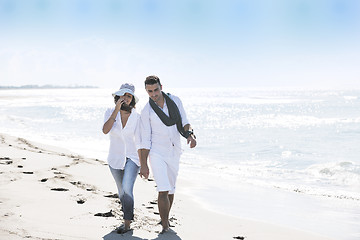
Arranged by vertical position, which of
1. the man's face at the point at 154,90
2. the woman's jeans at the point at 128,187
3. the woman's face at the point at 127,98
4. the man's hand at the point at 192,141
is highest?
the man's face at the point at 154,90

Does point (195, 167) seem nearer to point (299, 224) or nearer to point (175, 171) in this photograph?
point (299, 224)

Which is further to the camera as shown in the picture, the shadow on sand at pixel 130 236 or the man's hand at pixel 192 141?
the man's hand at pixel 192 141

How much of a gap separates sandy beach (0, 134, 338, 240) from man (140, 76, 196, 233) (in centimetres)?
69

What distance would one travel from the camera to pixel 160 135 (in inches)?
171

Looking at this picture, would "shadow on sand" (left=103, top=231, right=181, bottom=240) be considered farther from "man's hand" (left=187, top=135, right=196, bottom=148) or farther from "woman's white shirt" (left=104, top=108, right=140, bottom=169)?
"man's hand" (left=187, top=135, right=196, bottom=148)

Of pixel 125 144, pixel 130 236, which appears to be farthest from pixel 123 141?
pixel 130 236

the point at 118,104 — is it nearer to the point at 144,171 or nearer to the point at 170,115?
the point at 170,115

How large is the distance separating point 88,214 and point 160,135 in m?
1.56

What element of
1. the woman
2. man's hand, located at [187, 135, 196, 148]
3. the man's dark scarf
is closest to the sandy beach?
the woman

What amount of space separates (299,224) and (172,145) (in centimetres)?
292

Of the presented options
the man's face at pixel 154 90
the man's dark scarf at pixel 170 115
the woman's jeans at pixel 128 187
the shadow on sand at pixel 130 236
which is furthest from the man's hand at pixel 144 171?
the man's face at pixel 154 90

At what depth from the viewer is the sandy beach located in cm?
430

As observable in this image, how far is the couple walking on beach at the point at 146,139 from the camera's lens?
14.1 ft

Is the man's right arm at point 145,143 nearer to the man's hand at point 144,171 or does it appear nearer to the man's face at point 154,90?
the man's hand at point 144,171
